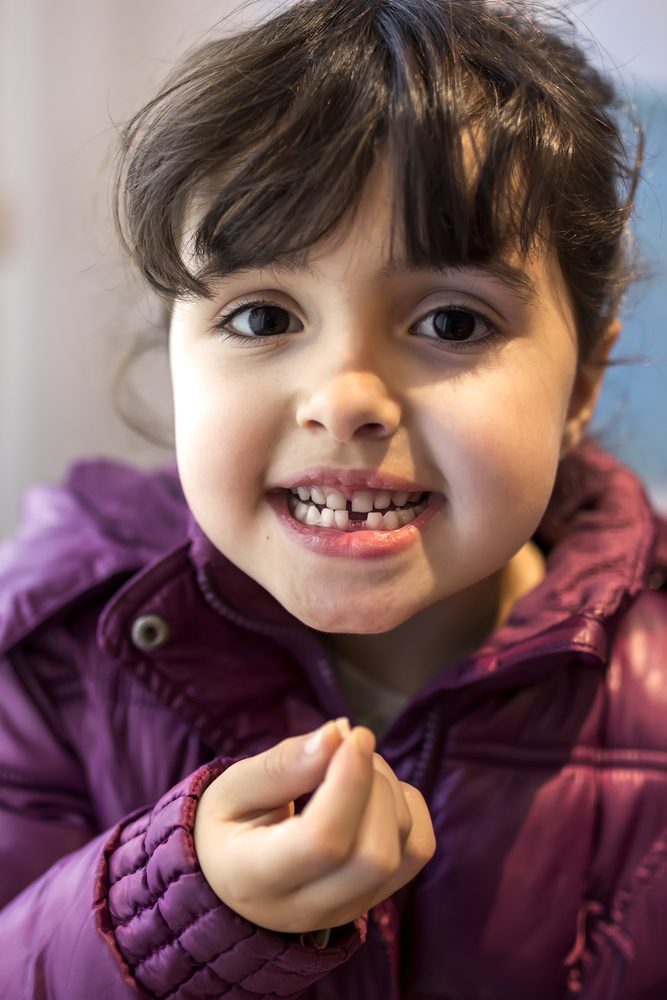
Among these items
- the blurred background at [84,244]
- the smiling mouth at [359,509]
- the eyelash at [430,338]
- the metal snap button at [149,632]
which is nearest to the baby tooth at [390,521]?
the smiling mouth at [359,509]

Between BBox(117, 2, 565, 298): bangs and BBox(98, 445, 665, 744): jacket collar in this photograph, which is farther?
BBox(98, 445, 665, 744): jacket collar

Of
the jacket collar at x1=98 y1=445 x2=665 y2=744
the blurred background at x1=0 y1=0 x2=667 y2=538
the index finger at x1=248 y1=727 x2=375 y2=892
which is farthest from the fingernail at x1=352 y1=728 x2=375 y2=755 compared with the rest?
the blurred background at x1=0 y1=0 x2=667 y2=538

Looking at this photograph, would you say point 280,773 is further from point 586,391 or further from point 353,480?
point 586,391

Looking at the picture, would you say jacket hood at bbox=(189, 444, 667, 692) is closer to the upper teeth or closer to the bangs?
the upper teeth

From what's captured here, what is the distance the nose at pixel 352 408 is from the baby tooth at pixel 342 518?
0.06m

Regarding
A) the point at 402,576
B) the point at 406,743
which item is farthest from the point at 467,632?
the point at 402,576

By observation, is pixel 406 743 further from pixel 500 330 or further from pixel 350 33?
pixel 350 33

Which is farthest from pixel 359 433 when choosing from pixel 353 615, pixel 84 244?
pixel 84 244

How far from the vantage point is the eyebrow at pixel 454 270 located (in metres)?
0.67

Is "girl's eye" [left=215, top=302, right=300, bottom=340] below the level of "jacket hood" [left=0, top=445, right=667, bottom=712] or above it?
above

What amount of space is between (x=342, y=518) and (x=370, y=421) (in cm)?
8

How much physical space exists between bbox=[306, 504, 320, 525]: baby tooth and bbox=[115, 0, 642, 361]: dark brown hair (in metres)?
0.16

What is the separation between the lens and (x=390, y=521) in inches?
28.8

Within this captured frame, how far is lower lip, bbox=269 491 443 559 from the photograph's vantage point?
722 millimetres
